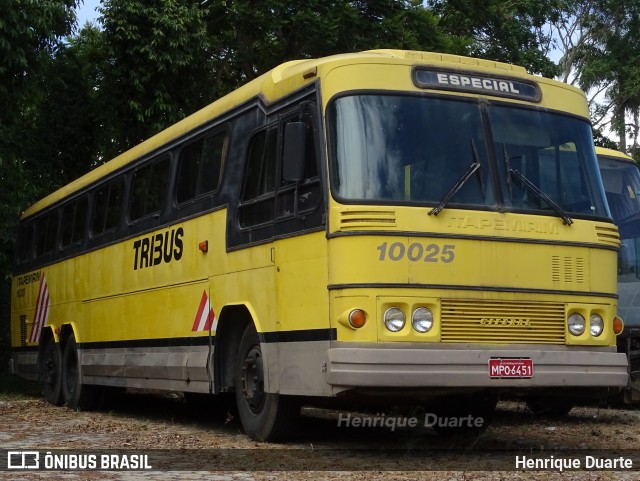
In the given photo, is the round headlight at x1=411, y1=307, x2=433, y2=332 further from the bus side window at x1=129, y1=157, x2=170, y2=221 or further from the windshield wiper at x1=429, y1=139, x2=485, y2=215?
the bus side window at x1=129, y1=157, x2=170, y2=221

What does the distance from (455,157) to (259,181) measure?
2012mm

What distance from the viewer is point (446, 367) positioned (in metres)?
8.70

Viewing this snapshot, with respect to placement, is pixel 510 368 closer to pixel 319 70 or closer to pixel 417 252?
pixel 417 252

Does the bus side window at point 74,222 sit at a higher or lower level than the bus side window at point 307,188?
higher

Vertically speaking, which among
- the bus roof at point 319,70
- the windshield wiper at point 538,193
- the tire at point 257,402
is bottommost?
the tire at point 257,402

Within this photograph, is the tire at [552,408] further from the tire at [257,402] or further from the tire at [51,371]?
the tire at [51,371]

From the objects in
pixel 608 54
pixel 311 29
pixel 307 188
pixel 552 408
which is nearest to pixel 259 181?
pixel 307 188

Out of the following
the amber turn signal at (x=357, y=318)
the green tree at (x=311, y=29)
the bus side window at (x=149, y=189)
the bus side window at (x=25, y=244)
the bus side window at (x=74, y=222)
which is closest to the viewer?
the amber turn signal at (x=357, y=318)

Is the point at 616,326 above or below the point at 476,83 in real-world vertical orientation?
below

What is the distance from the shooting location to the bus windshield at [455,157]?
29.6 ft

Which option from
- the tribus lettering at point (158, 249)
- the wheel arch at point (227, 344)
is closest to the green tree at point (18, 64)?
the tribus lettering at point (158, 249)

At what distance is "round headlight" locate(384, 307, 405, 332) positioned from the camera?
28.6 feet

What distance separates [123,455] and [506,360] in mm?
3262

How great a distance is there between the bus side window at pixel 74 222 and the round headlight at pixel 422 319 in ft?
27.5
